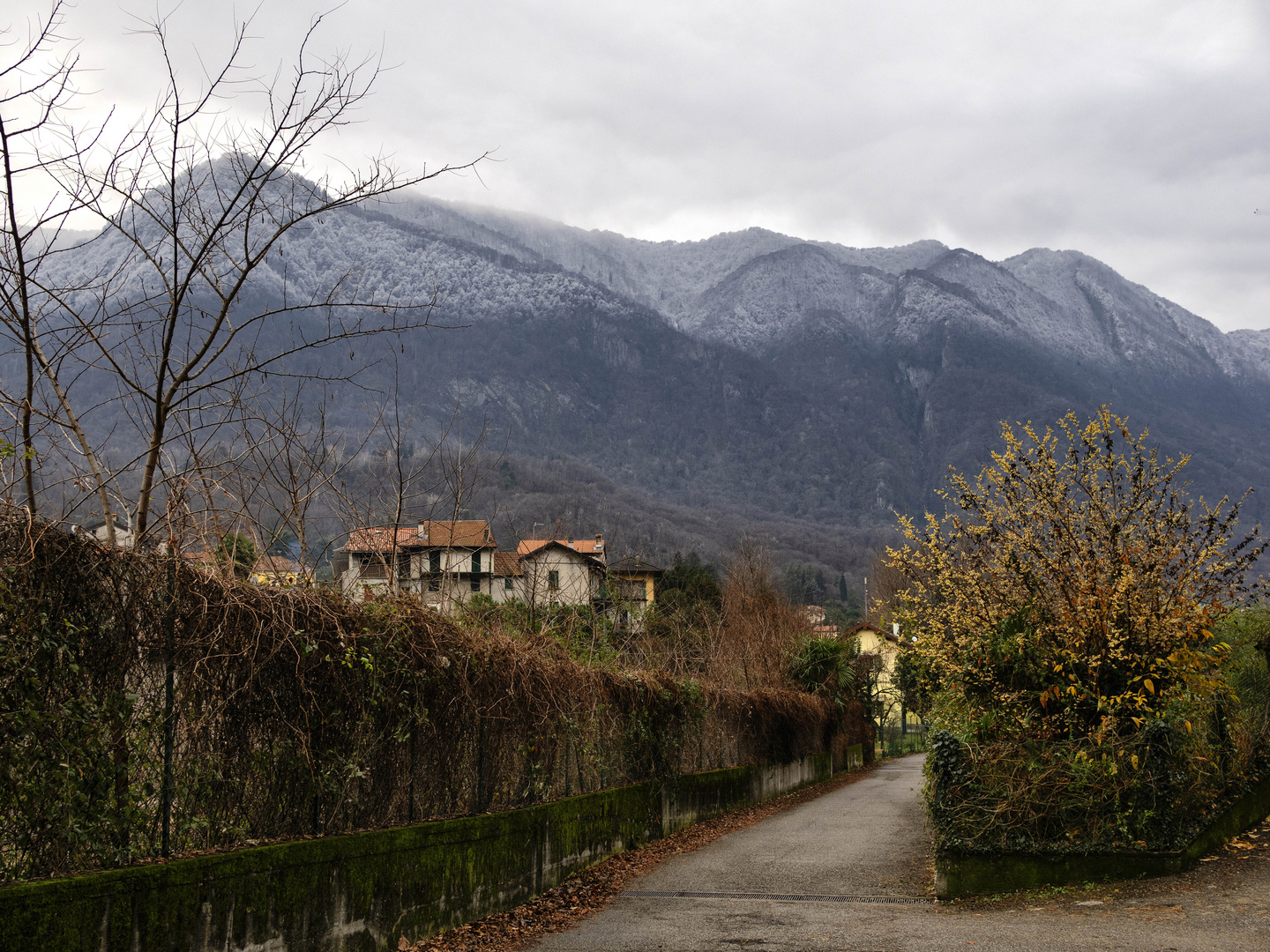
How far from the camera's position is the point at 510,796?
10320 mm

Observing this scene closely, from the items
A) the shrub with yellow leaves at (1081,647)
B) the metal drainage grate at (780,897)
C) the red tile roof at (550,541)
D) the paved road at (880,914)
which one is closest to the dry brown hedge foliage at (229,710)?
the metal drainage grate at (780,897)

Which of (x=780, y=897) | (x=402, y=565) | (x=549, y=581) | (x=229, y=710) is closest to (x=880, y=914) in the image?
(x=780, y=897)

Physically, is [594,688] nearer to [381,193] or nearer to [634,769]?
[634,769]

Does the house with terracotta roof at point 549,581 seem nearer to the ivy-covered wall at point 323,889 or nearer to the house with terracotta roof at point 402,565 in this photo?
the house with terracotta roof at point 402,565

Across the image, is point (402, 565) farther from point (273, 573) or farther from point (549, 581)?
point (549, 581)

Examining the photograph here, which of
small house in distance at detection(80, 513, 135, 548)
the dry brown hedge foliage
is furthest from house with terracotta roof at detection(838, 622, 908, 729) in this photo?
small house in distance at detection(80, 513, 135, 548)

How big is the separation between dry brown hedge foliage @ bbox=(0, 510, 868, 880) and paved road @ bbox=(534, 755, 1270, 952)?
1.94 metres

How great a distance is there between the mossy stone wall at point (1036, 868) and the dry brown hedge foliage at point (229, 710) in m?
4.38

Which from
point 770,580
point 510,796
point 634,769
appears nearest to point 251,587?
point 510,796

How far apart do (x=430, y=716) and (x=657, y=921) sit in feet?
9.84

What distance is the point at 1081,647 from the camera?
452 inches

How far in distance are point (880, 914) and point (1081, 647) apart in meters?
3.99

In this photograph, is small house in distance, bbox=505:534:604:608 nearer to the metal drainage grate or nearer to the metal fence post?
the metal drainage grate

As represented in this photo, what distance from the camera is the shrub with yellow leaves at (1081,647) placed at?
10312mm
